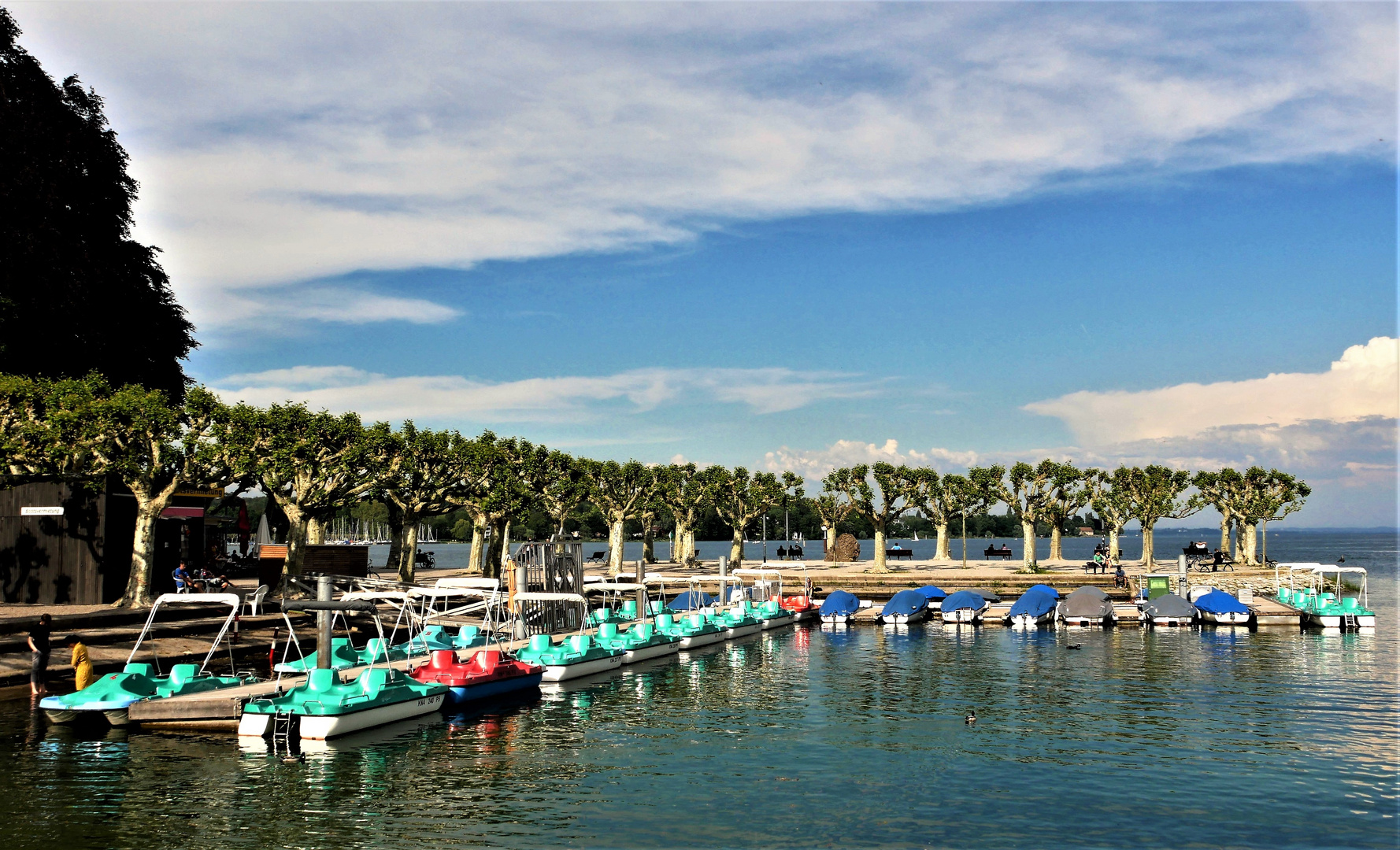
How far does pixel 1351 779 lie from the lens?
85.5ft

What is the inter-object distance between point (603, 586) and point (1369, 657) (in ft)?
120

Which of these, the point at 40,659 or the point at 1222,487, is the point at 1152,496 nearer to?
the point at 1222,487

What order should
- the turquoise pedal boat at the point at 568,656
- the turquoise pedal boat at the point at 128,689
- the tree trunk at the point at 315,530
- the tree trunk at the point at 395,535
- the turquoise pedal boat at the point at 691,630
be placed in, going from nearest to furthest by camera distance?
the turquoise pedal boat at the point at 128,689 → the turquoise pedal boat at the point at 568,656 → the turquoise pedal boat at the point at 691,630 → the tree trunk at the point at 315,530 → the tree trunk at the point at 395,535

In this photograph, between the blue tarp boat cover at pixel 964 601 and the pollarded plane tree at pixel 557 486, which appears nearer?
the blue tarp boat cover at pixel 964 601

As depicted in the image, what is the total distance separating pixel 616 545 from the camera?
84.8 metres

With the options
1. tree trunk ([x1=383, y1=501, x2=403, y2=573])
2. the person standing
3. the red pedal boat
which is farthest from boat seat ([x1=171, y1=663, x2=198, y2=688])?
tree trunk ([x1=383, y1=501, x2=403, y2=573])

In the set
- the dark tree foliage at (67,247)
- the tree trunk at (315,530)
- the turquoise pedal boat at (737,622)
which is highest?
the dark tree foliage at (67,247)

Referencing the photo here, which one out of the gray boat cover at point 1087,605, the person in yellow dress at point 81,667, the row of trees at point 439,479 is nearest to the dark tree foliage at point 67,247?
the row of trees at point 439,479

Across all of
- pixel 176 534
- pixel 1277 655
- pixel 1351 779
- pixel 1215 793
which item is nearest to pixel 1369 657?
pixel 1277 655

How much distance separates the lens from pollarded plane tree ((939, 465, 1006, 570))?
285 feet

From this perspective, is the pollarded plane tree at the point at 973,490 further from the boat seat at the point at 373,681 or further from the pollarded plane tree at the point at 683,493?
the boat seat at the point at 373,681

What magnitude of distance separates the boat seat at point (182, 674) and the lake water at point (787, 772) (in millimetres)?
2981

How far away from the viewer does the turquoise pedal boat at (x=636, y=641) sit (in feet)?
Answer: 154

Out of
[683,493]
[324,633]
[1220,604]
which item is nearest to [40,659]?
[324,633]
